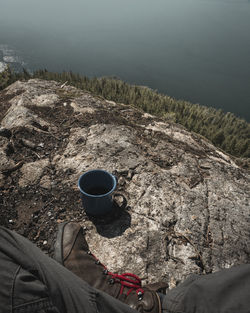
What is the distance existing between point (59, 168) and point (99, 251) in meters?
1.52

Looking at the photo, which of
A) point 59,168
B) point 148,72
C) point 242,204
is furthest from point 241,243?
point 148,72

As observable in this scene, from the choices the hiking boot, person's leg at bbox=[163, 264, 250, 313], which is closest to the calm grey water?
person's leg at bbox=[163, 264, 250, 313]

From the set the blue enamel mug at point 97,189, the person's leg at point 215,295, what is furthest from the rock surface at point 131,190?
the person's leg at point 215,295

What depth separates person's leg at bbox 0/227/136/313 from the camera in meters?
0.97

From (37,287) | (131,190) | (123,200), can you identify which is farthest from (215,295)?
(131,190)

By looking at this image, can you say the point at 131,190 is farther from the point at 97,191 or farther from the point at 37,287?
the point at 37,287

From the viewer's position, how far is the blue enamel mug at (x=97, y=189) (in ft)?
7.15

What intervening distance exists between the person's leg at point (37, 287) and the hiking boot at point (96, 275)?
353 millimetres

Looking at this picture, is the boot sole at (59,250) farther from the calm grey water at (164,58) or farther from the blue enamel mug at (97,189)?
the calm grey water at (164,58)

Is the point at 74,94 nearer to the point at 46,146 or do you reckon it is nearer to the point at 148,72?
the point at 46,146

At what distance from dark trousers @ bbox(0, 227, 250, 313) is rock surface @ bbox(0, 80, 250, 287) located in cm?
69

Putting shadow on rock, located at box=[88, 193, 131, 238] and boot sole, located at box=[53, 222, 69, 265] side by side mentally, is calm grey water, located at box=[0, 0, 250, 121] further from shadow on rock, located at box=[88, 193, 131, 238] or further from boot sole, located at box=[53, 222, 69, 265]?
boot sole, located at box=[53, 222, 69, 265]

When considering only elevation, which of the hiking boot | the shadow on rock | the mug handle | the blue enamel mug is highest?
the blue enamel mug

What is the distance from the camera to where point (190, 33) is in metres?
186
